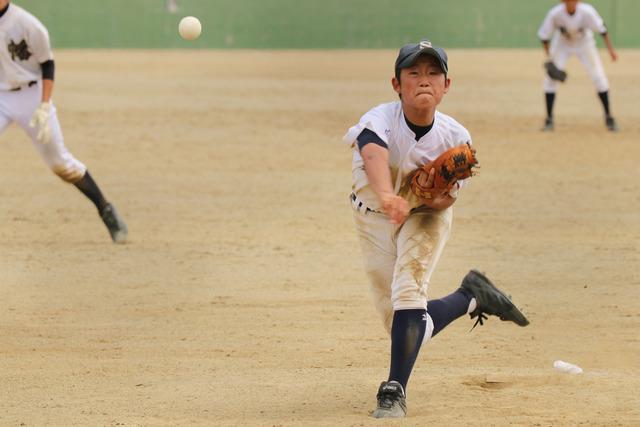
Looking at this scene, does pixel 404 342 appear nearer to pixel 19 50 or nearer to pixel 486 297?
pixel 486 297

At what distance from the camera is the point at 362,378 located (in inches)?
211

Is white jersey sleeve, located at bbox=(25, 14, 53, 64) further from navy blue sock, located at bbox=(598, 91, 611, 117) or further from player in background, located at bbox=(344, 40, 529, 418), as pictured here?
navy blue sock, located at bbox=(598, 91, 611, 117)

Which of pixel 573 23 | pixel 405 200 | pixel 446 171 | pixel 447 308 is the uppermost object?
pixel 446 171

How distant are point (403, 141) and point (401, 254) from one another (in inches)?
18.8

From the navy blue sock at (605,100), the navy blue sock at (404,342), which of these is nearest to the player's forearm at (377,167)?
the navy blue sock at (404,342)

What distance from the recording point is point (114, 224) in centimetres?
875

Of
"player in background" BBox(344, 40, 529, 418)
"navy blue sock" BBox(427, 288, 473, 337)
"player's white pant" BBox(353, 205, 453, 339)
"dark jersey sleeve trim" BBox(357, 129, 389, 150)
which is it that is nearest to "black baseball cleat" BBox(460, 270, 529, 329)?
"navy blue sock" BBox(427, 288, 473, 337)

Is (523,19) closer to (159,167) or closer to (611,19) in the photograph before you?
(611,19)

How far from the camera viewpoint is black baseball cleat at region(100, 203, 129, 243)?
8.75 metres

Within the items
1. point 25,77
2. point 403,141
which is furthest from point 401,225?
point 25,77

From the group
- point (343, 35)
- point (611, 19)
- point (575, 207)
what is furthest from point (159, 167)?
point (611, 19)

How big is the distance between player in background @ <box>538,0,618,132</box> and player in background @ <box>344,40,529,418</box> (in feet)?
35.2

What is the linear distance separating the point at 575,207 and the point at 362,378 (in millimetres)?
5323

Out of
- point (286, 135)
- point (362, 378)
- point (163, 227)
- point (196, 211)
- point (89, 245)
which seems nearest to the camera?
point (362, 378)
